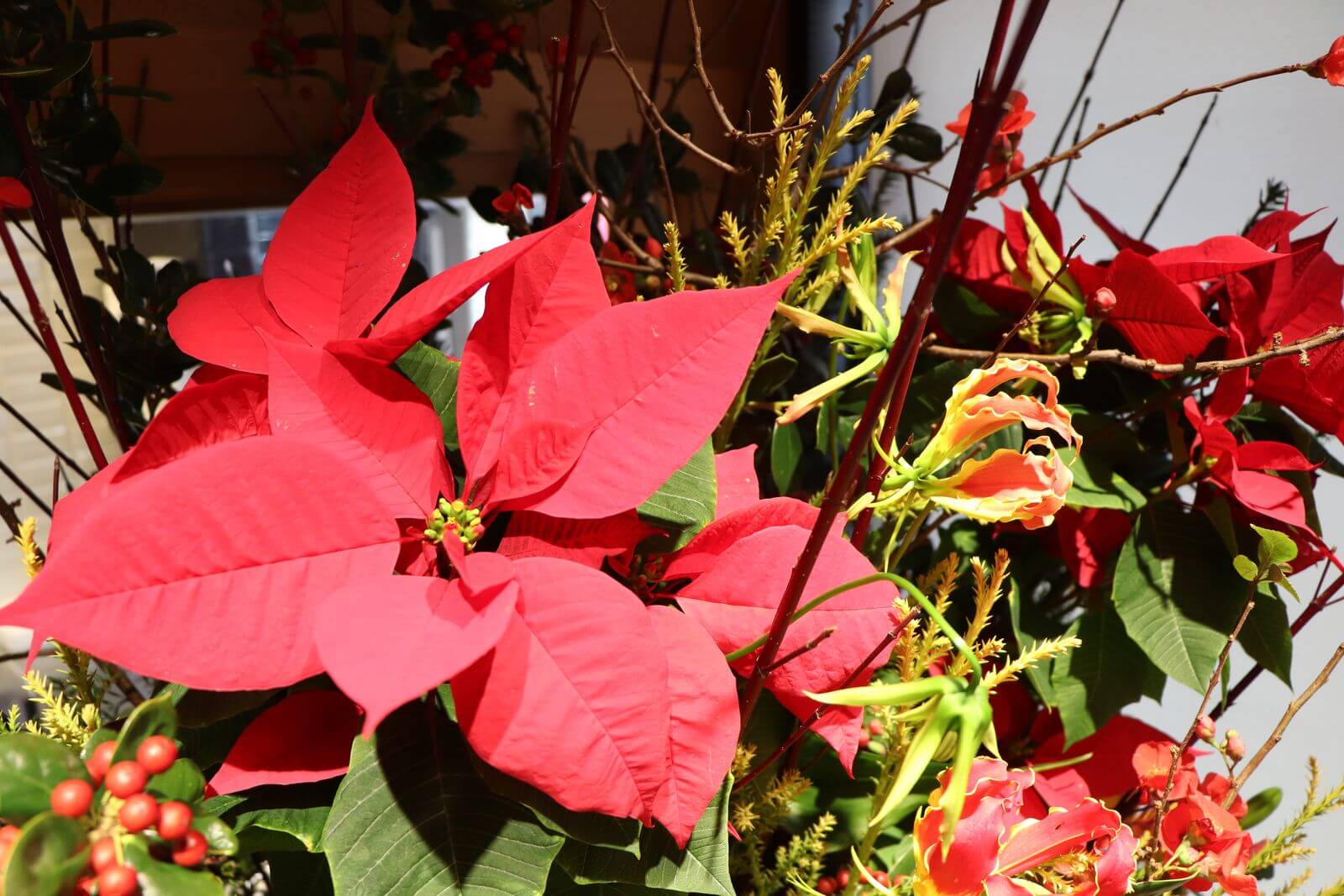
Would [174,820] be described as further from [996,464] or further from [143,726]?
[996,464]

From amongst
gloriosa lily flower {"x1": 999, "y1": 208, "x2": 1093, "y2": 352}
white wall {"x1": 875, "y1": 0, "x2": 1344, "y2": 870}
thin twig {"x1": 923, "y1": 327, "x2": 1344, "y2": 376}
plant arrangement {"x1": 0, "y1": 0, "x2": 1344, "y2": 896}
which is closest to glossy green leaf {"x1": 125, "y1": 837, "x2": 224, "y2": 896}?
plant arrangement {"x1": 0, "y1": 0, "x2": 1344, "y2": 896}

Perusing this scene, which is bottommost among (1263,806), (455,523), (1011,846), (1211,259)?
(1263,806)

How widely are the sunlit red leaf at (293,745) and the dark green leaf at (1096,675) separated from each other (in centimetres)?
39

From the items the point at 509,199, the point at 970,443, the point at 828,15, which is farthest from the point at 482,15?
the point at 970,443

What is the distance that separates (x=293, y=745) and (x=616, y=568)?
13cm

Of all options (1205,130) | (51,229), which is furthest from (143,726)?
(1205,130)

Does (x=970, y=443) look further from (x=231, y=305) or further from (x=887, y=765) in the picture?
(x=231, y=305)

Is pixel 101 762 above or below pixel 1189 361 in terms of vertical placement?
below

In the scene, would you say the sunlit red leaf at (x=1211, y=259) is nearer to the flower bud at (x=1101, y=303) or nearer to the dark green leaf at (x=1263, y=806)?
the flower bud at (x=1101, y=303)

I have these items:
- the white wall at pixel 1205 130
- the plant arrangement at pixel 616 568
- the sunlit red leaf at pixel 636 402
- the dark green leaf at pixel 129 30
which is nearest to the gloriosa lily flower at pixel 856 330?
the plant arrangement at pixel 616 568

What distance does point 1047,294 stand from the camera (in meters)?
0.52

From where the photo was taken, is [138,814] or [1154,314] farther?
[1154,314]

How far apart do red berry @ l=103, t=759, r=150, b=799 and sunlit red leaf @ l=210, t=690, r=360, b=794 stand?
0.23ft

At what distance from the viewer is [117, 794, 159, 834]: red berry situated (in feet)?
0.77
